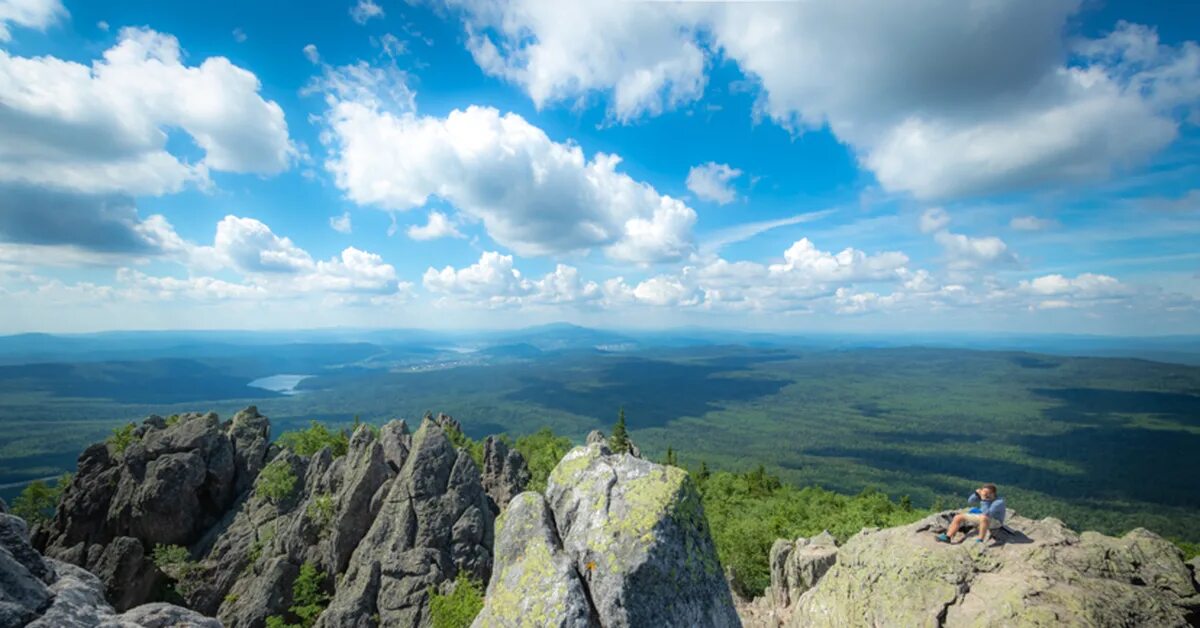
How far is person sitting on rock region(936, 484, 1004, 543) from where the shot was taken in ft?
47.9

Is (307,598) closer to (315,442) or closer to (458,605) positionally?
(458,605)

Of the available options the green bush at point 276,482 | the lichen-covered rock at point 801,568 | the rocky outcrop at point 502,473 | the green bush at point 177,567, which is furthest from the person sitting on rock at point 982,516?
the green bush at point 177,567

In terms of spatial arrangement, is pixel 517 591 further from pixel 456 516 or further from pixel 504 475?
pixel 504 475

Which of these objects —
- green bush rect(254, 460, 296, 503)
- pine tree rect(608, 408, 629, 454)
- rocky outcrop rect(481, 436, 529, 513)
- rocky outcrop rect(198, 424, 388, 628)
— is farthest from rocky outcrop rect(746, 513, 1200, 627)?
green bush rect(254, 460, 296, 503)

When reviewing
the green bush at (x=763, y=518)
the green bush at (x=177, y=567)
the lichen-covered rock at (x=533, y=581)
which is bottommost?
the green bush at (x=763, y=518)

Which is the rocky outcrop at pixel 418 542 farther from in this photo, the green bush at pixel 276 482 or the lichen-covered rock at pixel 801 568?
the lichen-covered rock at pixel 801 568

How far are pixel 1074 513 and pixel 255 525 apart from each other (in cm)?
24393

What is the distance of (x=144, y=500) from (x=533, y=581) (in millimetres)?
53957

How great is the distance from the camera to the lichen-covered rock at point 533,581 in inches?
367

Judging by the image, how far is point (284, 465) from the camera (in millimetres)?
46750

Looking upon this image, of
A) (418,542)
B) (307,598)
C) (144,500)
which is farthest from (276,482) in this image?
(418,542)

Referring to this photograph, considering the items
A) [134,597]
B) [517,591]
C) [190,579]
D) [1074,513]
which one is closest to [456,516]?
[190,579]

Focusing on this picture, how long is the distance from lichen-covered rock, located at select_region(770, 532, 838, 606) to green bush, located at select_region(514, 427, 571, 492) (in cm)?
2334

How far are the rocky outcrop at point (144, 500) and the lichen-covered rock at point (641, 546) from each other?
49.6 metres
